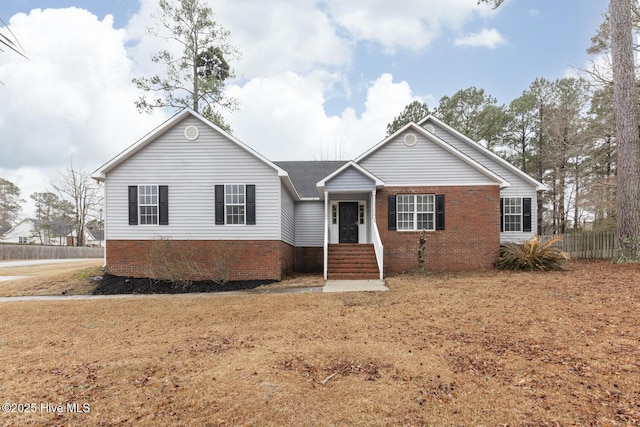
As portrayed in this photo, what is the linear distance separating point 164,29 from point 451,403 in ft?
80.3

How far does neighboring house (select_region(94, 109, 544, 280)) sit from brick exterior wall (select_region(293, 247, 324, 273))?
216cm

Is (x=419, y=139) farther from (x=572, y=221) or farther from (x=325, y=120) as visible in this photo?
(x=572, y=221)

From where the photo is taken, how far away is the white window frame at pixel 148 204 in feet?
43.0

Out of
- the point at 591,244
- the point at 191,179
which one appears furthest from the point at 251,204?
the point at 591,244

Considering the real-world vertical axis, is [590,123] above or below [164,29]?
below

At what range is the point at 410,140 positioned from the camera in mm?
14383

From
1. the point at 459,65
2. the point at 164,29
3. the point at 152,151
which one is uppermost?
the point at 164,29

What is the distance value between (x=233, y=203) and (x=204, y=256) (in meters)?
2.14

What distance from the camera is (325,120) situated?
29.9 meters

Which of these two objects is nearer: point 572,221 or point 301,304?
point 301,304

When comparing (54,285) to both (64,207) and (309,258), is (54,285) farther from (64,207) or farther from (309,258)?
(64,207)

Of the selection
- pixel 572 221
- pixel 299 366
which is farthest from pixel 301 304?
pixel 572 221

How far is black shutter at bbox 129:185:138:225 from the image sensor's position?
42.9 ft

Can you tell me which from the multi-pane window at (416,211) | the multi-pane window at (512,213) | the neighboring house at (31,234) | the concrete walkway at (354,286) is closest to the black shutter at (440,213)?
the multi-pane window at (416,211)
